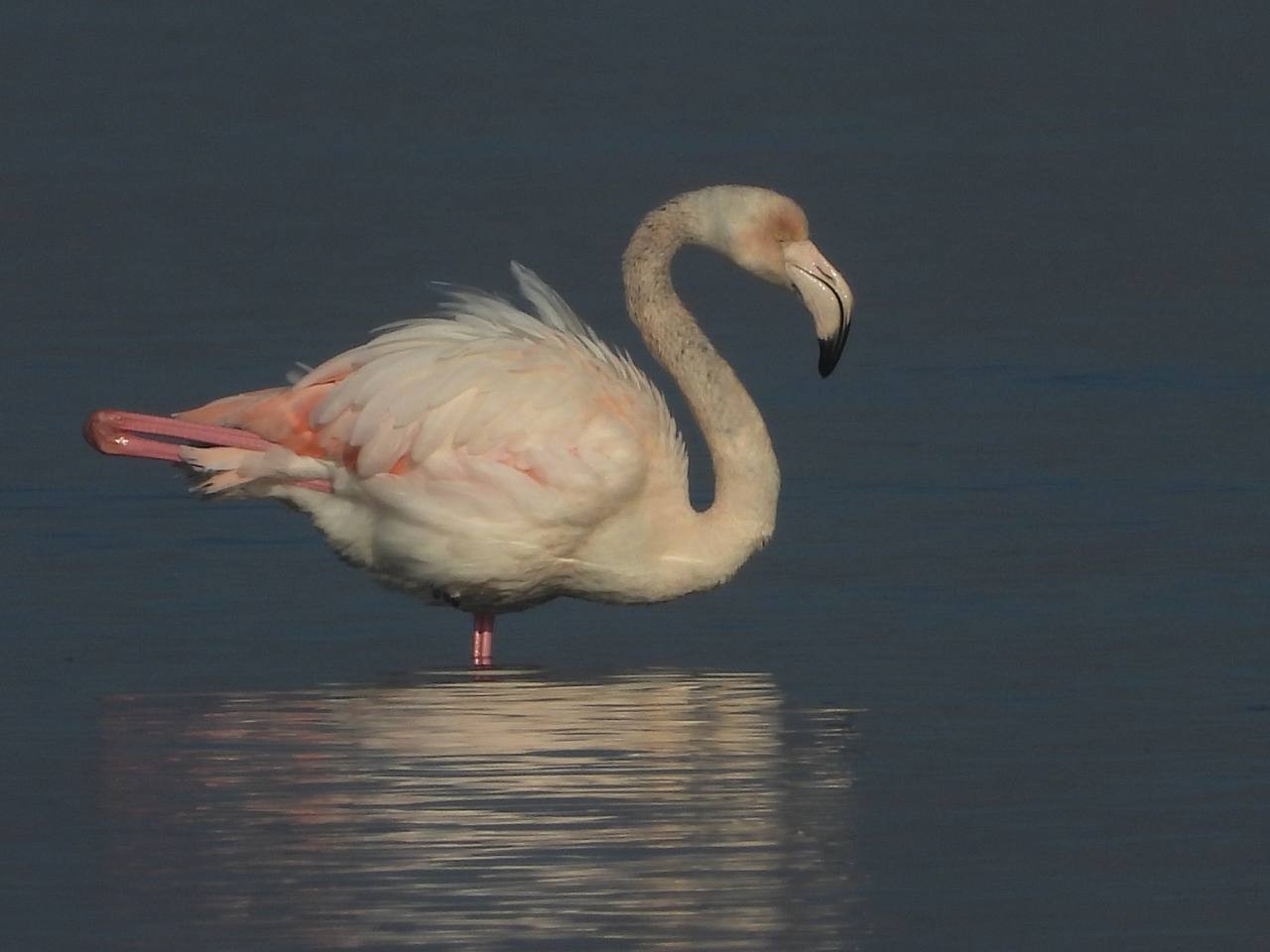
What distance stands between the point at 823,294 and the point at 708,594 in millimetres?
943

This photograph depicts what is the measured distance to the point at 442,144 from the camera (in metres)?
16.7

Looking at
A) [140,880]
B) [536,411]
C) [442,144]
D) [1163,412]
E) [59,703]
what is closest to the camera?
[140,880]

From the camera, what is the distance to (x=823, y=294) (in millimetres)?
9008

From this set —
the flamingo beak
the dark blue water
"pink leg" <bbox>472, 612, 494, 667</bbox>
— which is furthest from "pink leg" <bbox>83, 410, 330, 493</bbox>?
the flamingo beak

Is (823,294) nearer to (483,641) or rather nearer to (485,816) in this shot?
(483,641)

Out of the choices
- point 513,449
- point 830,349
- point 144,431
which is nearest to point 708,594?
point 830,349

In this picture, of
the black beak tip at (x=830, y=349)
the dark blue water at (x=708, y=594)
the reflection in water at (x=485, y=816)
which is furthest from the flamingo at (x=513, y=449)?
the reflection in water at (x=485, y=816)

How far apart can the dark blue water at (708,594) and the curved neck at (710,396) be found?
24 cm

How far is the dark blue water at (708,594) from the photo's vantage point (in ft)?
19.8

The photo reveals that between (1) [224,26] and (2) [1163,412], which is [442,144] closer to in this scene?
(1) [224,26]

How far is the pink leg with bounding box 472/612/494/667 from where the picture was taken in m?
8.45

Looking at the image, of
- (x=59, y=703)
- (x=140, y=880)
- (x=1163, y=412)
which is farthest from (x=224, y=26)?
(x=140, y=880)

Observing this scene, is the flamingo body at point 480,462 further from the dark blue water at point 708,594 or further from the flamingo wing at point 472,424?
the dark blue water at point 708,594

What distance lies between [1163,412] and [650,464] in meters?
2.87
